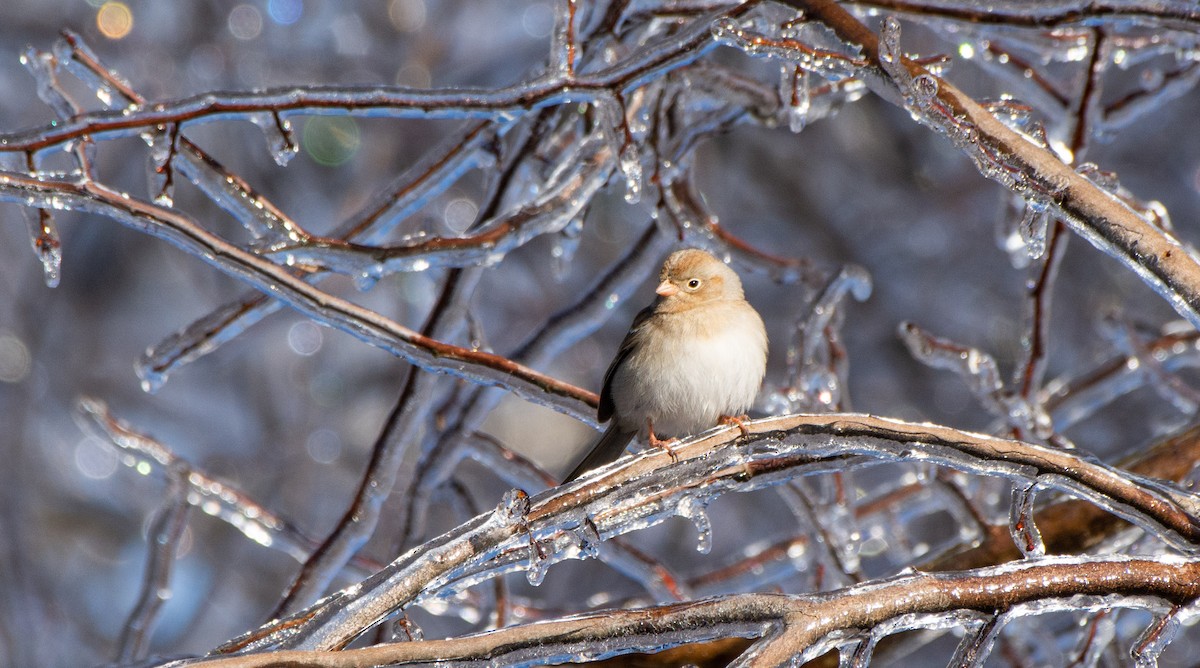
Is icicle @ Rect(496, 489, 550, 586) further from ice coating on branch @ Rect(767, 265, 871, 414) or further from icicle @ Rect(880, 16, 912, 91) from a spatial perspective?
ice coating on branch @ Rect(767, 265, 871, 414)

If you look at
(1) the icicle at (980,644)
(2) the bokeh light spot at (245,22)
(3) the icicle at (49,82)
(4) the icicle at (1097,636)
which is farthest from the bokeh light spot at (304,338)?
(1) the icicle at (980,644)

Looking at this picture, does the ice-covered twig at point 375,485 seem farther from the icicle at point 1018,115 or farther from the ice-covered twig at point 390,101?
the icicle at point 1018,115

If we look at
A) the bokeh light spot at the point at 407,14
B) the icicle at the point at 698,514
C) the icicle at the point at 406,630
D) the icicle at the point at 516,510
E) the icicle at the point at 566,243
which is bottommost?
the icicle at the point at 406,630

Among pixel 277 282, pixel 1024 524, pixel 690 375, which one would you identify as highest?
pixel 690 375

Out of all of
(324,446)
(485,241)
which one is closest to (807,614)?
(485,241)

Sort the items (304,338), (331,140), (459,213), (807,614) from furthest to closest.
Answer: (331,140)
(304,338)
(459,213)
(807,614)

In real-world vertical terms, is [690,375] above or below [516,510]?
above

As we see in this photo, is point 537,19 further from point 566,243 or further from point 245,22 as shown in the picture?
point 566,243

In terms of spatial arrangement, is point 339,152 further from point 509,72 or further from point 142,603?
point 142,603
